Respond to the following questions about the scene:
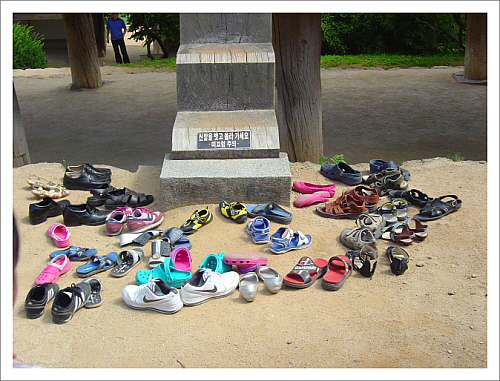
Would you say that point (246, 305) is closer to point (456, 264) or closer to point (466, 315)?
point (466, 315)

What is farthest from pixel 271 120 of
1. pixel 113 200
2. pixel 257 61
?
pixel 113 200

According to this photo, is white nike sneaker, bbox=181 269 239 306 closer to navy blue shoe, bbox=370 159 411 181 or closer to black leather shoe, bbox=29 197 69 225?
black leather shoe, bbox=29 197 69 225

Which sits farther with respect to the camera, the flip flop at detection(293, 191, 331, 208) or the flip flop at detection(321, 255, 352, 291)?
the flip flop at detection(293, 191, 331, 208)

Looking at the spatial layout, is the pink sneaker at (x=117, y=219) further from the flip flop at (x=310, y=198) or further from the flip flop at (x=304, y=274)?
the flip flop at (x=304, y=274)

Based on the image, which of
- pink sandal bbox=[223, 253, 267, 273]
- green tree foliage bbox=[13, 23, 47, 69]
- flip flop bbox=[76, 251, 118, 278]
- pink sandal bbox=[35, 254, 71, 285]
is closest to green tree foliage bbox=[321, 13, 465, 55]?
green tree foliage bbox=[13, 23, 47, 69]

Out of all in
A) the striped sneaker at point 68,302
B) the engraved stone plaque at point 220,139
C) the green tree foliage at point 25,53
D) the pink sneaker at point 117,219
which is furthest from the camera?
the green tree foliage at point 25,53

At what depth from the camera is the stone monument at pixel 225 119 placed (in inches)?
187

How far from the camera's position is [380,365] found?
2.79 metres

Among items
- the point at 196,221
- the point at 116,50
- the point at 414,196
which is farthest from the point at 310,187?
the point at 116,50

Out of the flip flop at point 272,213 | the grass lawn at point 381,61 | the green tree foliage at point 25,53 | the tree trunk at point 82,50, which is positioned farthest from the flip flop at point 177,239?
the green tree foliage at point 25,53

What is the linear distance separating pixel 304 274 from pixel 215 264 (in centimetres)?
69

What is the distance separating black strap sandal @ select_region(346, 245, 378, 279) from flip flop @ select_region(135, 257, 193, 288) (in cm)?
127

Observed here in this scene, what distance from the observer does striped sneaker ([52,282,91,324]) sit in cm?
317

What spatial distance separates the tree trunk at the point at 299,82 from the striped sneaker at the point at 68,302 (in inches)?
172
